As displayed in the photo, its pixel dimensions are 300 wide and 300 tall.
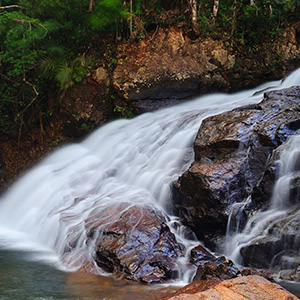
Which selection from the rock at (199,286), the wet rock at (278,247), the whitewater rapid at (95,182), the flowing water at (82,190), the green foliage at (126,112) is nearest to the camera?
the rock at (199,286)

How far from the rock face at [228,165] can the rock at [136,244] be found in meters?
0.54

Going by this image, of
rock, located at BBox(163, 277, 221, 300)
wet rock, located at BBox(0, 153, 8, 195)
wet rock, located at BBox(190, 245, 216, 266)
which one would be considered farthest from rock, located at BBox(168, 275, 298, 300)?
wet rock, located at BBox(0, 153, 8, 195)

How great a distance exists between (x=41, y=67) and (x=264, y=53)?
6078 mm

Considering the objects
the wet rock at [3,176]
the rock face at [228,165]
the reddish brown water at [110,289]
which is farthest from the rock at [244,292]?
the wet rock at [3,176]

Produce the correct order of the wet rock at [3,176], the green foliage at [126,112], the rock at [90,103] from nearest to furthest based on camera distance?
the green foliage at [126,112] < the rock at [90,103] < the wet rock at [3,176]

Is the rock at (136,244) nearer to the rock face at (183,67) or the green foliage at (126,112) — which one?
the green foliage at (126,112)

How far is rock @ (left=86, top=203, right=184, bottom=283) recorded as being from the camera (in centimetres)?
423

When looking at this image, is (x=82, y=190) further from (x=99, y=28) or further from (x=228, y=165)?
(x=99, y=28)

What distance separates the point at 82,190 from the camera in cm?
675

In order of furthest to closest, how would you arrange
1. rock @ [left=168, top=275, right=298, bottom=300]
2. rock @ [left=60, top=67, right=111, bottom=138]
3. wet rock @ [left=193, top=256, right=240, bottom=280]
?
rock @ [left=60, top=67, right=111, bottom=138] → wet rock @ [left=193, top=256, right=240, bottom=280] → rock @ [left=168, top=275, right=298, bottom=300]

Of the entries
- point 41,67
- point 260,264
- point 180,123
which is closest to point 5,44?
point 41,67

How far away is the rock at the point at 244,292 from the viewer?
8.25 ft

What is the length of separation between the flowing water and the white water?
1.35 m

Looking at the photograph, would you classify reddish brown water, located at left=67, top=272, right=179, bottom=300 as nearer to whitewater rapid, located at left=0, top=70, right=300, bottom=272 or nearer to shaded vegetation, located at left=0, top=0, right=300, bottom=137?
whitewater rapid, located at left=0, top=70, right=300, bottom=272
